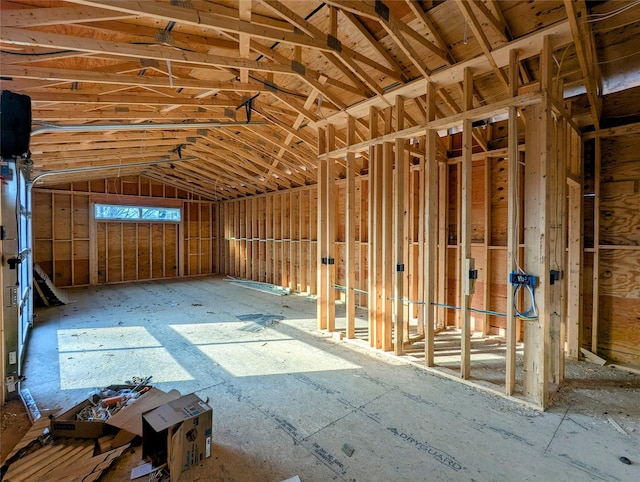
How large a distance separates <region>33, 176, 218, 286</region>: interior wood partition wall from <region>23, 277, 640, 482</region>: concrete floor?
5143 millimetres

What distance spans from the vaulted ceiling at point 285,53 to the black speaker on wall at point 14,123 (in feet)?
1.46

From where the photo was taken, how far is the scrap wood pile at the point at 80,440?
6.64ft

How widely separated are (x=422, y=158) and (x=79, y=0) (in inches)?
182

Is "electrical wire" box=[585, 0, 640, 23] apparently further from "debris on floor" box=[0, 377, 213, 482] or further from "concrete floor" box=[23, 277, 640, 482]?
"debris on floor" box=[0, 377, 213, 482]

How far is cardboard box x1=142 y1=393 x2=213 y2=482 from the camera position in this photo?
1990 mm

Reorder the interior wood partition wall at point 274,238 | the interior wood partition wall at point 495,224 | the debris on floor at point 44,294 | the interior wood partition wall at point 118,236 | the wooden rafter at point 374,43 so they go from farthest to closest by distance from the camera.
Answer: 1. the interior wood partition wall at point 118,236
2. the interior wood partition wall at point 274,238
3. the debris on floor at point 44,294
4. the wooden rafter at point 374,43
5. the interior wood partition wall at point 495,224

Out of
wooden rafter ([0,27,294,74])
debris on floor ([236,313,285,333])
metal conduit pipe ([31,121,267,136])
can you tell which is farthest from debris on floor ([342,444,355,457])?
metal conduit pipe ([31,121,267,136])

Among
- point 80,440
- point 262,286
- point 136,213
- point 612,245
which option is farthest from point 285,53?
point 136,213

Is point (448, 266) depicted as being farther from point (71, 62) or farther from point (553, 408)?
point (71, 62)

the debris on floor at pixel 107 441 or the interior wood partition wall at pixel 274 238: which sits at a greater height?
the interior wood partition wall at pixel 274 238

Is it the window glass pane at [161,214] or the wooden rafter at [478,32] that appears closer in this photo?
the wooden rafter at [478,32]

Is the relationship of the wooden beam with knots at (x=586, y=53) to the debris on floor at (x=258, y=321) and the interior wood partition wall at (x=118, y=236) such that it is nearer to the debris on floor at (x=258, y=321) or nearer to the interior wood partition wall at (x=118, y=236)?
the debris on floor at (x=258, y=321)

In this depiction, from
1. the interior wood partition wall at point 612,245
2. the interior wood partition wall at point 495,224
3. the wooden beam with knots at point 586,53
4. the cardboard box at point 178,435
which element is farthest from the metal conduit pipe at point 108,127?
the interior wood partition wall at point 612,245

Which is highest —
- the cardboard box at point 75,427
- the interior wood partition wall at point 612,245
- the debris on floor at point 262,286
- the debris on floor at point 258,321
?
the interior wood partition wall at point 612,245
